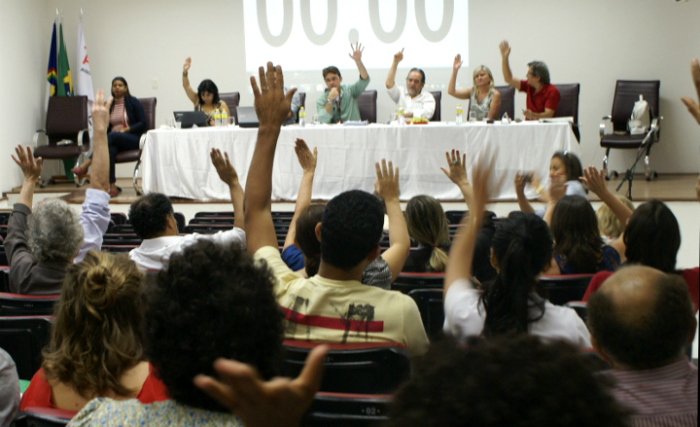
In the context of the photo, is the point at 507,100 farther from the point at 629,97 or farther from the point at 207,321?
the point at 207,321

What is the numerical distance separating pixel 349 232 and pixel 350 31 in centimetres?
752

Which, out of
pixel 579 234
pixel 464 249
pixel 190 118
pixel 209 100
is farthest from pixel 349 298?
pixel 209 100

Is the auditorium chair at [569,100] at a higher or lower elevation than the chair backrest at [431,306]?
higher

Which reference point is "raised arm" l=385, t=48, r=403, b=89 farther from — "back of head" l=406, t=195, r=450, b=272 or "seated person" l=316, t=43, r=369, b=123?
"back of head" l=406, t=195, r=450, b=272

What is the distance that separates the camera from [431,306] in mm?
2396

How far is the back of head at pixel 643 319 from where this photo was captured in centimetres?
117

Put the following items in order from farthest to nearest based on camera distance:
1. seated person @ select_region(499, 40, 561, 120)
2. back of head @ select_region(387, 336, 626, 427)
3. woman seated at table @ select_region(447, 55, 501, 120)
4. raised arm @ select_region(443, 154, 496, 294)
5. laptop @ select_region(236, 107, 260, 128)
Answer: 1. laptop @ select_region(236, 107, 260, 128)
2. woman seated at table @ select_region(447, 55, 501, 120)
3. seated person @ select_region(499, 40, 561, 120)
4. raised arm @ select_region(443, 154, 496, 294)
5. back of head @ select_region(387, 336, 626, 427)

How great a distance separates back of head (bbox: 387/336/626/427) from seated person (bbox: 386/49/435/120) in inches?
252

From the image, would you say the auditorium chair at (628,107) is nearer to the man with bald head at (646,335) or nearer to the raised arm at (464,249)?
the raised arm at (464,249)

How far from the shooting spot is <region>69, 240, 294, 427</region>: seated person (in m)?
0.96

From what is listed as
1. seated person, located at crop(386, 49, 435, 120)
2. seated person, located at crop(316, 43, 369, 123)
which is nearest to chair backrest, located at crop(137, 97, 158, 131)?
seated person, located at crop(316, 43, 369, 123)

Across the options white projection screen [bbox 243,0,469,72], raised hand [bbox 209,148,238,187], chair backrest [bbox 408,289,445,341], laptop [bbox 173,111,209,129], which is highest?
white projection screen [bbox 243,0,469,72]

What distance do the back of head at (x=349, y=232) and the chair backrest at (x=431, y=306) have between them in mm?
712

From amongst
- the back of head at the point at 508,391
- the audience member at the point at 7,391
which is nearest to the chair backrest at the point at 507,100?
the audience member at the point at 7,391
